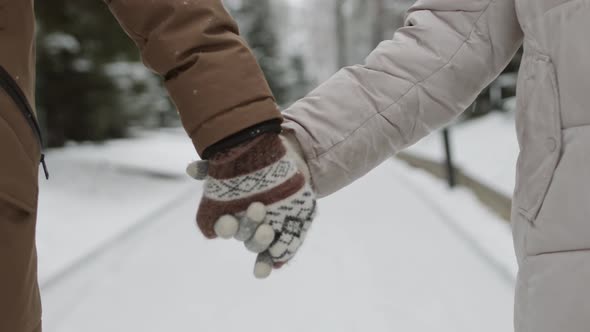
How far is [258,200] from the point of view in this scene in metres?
1.19

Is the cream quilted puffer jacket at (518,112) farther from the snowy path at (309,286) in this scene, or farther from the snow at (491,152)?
the snow at (491,152)

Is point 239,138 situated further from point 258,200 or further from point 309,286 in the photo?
point 309,286

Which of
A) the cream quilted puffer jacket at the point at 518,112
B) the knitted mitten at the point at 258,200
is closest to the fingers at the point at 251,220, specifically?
the knitted mitten at the point at 258,200

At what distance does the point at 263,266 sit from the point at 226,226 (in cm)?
12

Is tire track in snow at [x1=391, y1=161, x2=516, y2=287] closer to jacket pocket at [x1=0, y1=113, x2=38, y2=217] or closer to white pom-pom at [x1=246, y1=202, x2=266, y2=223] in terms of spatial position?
Answer: white pom-pom at [x1=246, y1=202, x2=266, y2=223]

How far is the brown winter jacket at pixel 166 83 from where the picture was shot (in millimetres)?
1077

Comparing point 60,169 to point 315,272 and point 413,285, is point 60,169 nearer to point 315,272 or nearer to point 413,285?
point 315,272

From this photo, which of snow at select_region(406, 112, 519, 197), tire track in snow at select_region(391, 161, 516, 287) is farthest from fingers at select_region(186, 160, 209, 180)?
snow at select_region(406, 112, 519, 197)

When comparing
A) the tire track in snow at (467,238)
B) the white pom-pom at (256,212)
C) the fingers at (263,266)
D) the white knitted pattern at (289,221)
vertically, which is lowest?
the tire track in snow at (467,238)

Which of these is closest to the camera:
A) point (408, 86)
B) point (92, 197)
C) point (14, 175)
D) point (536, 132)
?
point (14, 175)

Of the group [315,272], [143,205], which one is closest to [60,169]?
A: [143,205]

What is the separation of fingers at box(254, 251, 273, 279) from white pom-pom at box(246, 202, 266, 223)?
0.10 meters

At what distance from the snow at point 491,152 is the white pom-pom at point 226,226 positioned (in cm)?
404

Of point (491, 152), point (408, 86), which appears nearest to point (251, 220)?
point (408, 86)
